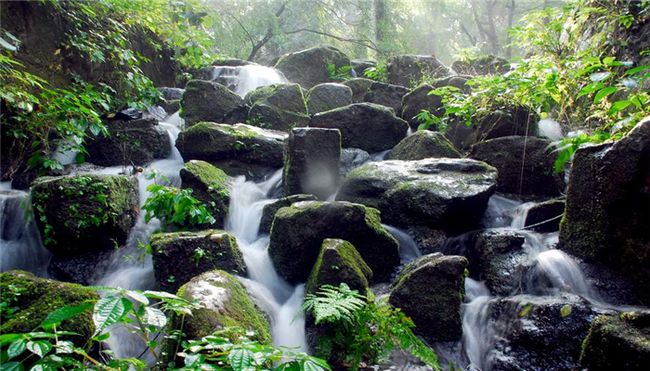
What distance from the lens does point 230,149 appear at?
7.02 metres

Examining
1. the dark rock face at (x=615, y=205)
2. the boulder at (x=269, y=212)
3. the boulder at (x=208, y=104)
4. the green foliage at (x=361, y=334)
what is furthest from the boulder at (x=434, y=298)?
the boulder at (x=208, y=104)

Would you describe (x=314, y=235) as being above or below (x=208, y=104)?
below

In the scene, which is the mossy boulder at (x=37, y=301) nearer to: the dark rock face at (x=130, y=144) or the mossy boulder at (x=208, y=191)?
the mossy boulder at (x=208, y=191)

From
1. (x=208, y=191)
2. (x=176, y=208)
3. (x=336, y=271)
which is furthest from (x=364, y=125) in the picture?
(x=336, y=271)

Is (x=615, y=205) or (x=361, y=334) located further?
(x=615, y=205)

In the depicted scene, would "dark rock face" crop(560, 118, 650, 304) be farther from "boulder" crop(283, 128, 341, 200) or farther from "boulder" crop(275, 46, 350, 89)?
"boulder" crop(275, 46, 350, 89)

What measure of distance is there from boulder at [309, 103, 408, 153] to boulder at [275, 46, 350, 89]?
5.18 meters

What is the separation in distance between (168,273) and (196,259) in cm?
30

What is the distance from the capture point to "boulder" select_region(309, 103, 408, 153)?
7.88 meters

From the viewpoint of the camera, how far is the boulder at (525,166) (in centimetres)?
618

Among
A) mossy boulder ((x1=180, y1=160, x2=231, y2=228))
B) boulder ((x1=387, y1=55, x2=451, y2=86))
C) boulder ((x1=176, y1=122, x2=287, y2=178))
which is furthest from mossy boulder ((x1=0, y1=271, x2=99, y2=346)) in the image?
boulder ((x1=387, y1=55, x2=451, y2=86))

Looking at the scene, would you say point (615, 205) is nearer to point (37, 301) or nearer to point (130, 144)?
point (37, 301)

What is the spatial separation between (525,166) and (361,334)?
14.7 feet

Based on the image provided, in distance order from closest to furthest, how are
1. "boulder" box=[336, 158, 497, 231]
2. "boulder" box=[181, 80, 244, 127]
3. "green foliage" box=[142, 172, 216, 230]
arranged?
"green foliage" box=[142, 172, 216, 230] < "boulder" box=[336, 158, 497, 231] < "boulder" box=[181, 80, 244, 127]
